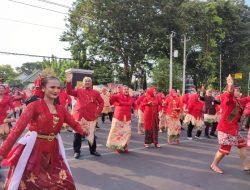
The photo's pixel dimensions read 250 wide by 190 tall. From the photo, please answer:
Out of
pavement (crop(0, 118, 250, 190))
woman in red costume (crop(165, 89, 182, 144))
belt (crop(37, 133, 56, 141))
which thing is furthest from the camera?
woman in red costume (crop(165, 89, 182, 144))

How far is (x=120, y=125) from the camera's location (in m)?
10.0

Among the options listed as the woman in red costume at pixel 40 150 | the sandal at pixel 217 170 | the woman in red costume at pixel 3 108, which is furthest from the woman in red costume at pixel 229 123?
the woman in red costume at pixel 3 108

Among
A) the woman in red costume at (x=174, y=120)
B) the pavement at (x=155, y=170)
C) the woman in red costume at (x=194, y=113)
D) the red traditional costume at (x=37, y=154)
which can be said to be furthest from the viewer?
the woman in red costume at (x=194, y=113)

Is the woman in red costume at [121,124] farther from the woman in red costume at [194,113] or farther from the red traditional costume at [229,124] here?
the woman in red costume at [194,113]

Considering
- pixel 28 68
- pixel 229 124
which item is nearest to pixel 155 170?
pixel 229 124

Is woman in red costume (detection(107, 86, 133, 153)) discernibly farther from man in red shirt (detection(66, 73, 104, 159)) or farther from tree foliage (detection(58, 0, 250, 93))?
tree foliage (detection(58, 0, 250, 93))

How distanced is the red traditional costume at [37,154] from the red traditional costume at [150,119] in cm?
662

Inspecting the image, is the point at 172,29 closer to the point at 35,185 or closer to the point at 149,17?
the point at 149,17

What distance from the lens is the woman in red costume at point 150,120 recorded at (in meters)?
10.9

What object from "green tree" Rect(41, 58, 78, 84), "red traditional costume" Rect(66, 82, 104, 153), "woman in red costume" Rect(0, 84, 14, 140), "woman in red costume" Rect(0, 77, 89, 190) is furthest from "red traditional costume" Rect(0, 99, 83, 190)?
"green tree" Rect(41, 58, 78, 84)

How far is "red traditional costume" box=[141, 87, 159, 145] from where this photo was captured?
35.6ft

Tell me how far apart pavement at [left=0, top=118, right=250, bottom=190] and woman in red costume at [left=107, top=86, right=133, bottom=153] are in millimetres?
255

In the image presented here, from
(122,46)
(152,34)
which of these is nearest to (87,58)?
(122,46)

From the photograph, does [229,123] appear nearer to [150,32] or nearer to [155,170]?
[155,170]
